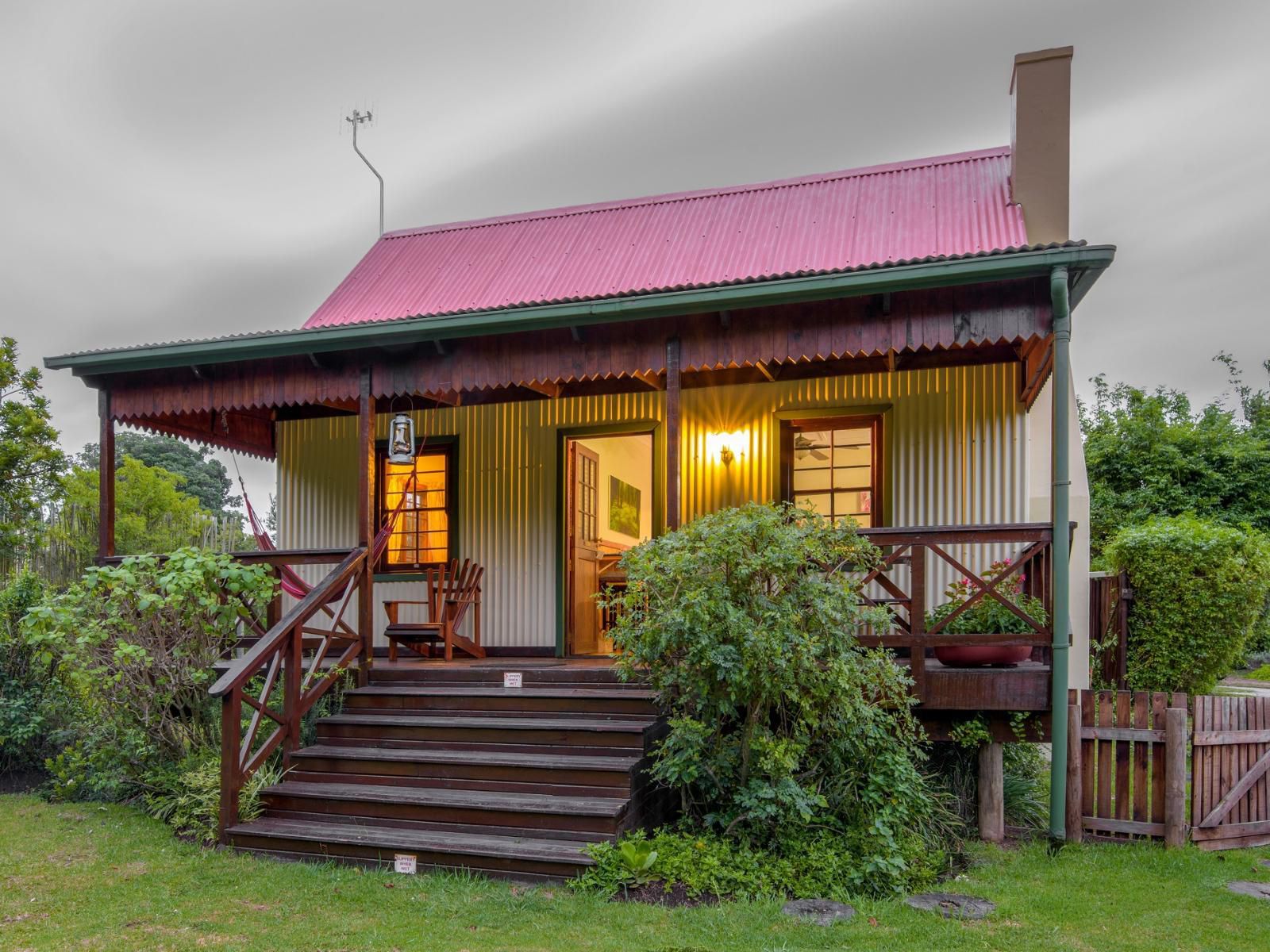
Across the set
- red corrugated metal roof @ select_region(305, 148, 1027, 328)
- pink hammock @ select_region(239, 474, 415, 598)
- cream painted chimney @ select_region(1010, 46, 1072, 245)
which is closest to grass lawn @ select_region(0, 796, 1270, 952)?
pink hammock @ select_region(239, 474, 415, 598)

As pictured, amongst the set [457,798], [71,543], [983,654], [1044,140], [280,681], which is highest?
[1044,140]

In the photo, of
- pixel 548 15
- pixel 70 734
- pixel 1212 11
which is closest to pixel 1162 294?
pixel 1212 11

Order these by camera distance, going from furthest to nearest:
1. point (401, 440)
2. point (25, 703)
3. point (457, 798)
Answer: point (25, 703) → point (401, 440) → point (457, 798)

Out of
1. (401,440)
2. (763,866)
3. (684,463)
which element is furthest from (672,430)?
(763,866)

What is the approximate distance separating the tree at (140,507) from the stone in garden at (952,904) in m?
16.8

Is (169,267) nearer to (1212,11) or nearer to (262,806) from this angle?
(262,806)

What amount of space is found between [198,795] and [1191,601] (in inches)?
337

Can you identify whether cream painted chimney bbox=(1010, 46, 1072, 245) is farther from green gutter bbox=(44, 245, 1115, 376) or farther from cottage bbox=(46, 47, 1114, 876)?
green gutter bbox=(44, 245, 1115, 376)

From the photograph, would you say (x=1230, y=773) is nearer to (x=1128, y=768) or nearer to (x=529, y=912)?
(x=1128, y=768)

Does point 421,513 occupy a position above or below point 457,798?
above

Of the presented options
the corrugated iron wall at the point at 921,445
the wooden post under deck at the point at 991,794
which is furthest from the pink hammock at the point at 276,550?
the wooden post under deck at the point at 991,794

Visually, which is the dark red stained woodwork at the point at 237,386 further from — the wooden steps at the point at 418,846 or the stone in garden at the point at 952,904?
the stone in garden at the point at 952,904

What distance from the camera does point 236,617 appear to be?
6.72 metres

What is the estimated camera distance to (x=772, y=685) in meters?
4.91
